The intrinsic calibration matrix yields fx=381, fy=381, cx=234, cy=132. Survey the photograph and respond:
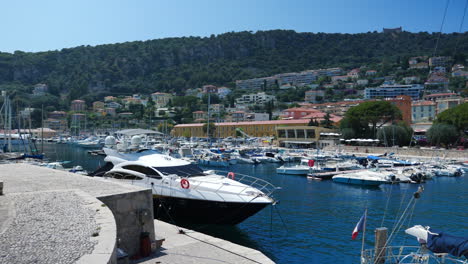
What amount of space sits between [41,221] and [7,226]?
637mm

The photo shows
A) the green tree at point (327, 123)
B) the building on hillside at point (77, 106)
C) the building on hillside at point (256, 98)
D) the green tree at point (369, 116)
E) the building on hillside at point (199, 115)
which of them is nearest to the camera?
the green tree at point (369, 116)

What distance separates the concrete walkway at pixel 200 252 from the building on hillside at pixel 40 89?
608ft

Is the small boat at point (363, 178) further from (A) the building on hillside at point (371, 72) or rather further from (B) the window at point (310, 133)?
(A) the building on hillside at point (371, 72)

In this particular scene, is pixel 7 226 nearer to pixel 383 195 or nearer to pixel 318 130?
pixel 383 195

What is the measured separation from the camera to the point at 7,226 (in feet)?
22.4

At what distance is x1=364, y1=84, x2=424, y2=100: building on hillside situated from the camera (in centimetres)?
13288

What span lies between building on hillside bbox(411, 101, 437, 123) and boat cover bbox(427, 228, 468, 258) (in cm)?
9594

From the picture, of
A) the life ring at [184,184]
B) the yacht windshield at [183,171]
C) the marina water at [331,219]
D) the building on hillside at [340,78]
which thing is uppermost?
the building on hillside at [340,78]

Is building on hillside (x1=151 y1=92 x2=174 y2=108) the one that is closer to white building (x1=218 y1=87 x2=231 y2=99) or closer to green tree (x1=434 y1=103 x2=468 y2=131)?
white building (x1=218 y1=87 x2=231 y2=99)

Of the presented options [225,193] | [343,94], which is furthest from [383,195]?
[343,94]

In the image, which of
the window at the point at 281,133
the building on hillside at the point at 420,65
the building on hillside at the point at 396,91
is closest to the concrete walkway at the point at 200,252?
the window at the point at 281,133

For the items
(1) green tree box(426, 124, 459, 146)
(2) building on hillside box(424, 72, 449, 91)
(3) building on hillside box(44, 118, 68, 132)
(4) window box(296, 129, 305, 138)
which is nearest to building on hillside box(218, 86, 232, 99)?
(3) building on hillside box(44, 118, 68, 132)

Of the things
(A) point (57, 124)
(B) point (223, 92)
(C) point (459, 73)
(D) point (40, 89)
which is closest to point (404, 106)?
(C) point (459, 73)

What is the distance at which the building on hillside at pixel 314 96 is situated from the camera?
15520 cm
